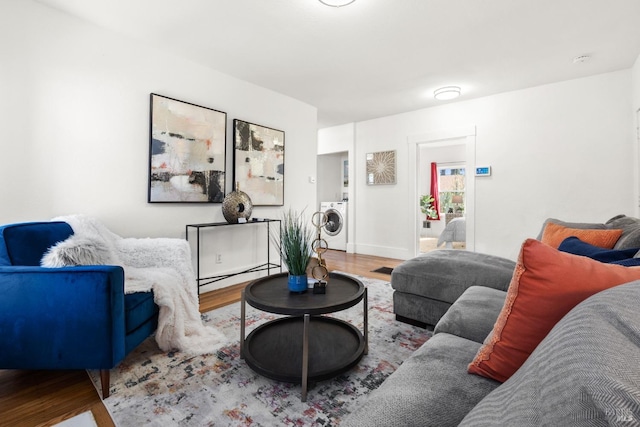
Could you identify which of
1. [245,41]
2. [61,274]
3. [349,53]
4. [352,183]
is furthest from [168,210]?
[352,183]

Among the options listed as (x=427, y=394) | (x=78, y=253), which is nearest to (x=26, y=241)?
(x=78, y=253)

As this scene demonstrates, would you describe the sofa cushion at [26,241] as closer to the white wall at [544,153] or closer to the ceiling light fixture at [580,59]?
the white wall at [544,153]

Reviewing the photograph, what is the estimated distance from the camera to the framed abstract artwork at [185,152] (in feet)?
9.55

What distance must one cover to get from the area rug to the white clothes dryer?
3827 mm

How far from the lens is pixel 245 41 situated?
281 centimetres

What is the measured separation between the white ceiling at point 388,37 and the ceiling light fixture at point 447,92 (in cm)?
12

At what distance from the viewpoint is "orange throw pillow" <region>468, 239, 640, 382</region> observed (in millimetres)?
738

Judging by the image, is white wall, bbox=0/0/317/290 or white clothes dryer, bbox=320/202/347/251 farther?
white clothes dryer, bbox=320/202/347/251

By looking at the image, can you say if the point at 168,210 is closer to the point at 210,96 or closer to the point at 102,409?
the point at 210,96

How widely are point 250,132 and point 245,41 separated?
1.12 m

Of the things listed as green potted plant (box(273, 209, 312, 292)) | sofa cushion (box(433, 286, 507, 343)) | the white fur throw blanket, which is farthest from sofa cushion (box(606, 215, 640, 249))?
the white fur throw blanket

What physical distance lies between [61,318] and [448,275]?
2351mm

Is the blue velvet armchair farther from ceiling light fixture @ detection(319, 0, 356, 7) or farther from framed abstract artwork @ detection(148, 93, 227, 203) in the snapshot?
ceiling light fixture @ detection(319, 0, 356, 7)

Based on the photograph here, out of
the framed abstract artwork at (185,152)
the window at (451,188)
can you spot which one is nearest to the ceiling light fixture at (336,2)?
the framed abstract artwork at (185,152)
